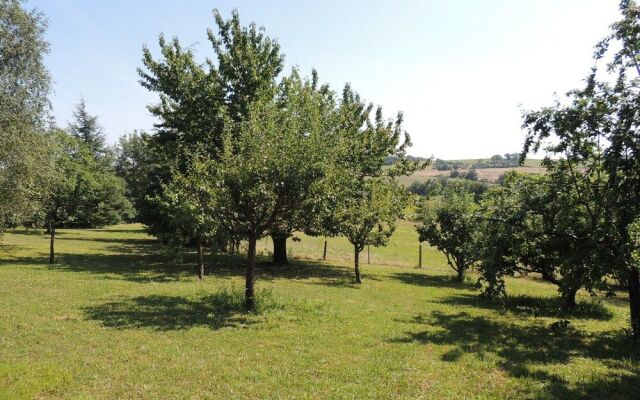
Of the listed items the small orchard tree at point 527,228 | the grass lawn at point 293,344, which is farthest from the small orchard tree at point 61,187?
the small orchard tree at point 527,228

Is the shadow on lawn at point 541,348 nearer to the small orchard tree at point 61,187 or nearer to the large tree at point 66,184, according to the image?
the large tree at point 66,184

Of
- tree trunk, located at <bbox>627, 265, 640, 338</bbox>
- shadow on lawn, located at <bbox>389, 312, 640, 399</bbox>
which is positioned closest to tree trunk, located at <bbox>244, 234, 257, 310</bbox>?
shadow on lawn, located at <bbox>389, 312, 640, 399</bbox>

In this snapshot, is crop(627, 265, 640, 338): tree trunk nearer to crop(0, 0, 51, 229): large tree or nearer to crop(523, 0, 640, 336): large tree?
crop(523, 0, 640, 336): large tree

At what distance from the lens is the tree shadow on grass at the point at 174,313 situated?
43.4 feet

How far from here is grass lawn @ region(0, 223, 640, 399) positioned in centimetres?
864

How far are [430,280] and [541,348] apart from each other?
17.4m

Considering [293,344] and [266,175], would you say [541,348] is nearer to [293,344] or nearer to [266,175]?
[293,344]

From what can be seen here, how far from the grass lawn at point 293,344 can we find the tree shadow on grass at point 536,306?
5.4 inches

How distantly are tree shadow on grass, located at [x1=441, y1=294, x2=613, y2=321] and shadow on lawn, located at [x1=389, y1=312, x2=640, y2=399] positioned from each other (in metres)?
2.88

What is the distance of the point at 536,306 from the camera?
20.6 m

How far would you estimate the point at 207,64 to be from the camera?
2995 cm

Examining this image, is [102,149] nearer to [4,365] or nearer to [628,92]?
[4,365]

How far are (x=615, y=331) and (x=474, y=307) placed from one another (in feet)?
18.1

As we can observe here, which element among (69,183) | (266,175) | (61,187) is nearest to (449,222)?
(266,175)
